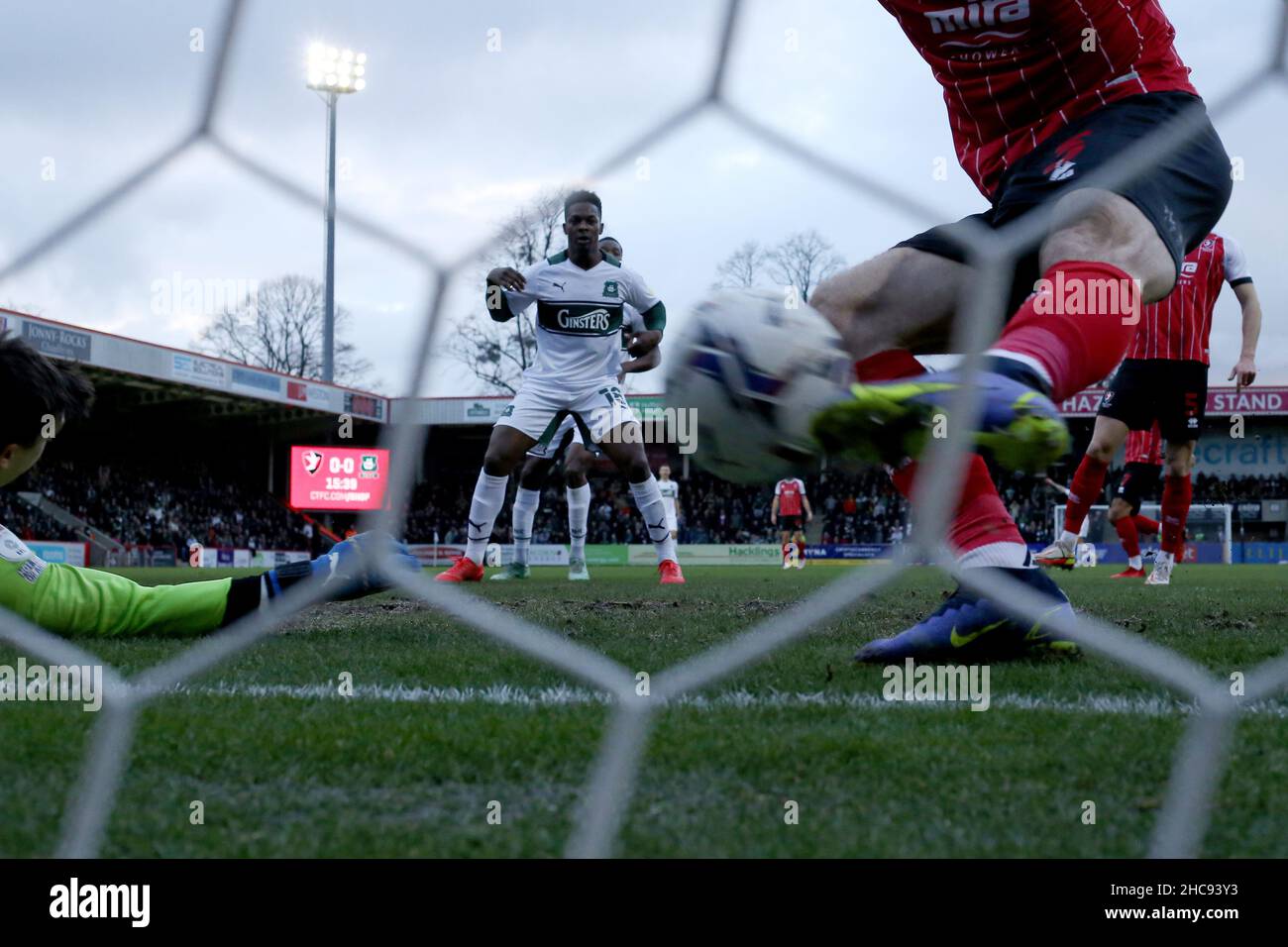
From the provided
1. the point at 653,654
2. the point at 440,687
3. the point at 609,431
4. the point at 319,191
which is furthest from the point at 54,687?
the point at 609,431

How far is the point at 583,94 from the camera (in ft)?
5.21

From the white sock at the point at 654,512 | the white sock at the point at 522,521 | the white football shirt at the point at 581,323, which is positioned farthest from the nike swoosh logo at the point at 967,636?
the white sock at the point at 522,521

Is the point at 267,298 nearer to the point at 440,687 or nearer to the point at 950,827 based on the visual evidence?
the point at 440,687

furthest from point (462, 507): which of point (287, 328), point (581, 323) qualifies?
point (287, 328)

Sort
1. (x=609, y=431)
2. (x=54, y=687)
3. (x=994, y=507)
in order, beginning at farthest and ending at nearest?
(x=609, y=431), (x=994, y=507), (x=54, y=687)

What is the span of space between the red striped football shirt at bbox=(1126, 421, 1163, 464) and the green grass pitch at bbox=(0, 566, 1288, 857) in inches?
189

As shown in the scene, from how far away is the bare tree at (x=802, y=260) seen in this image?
161 centimetres

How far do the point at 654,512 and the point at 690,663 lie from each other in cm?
484

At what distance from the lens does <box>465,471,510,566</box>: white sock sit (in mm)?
5352

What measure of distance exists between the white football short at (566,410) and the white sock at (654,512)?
567mm

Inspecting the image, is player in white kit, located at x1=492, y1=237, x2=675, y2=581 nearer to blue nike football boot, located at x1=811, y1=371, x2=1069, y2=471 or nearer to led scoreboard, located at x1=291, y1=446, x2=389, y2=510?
led scoreboard, located at x1=291, y1=446, x2=389, y2=510

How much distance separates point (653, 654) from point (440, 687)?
0.58 metres
